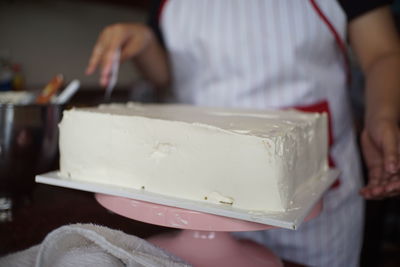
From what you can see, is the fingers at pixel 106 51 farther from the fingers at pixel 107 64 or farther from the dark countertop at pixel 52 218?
A: the dark countertop at pixel 52 218

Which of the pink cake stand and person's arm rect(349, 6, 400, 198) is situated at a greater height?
person's arm rect(349, 6, 400, 198)

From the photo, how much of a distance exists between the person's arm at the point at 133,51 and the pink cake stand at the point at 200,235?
1.04 ft

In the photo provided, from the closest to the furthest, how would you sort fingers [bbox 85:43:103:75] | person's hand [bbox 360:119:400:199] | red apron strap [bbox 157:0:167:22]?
person's hand [bbox 360:119:400:199] < fingers [bbox 85:43:103:75] < red apron strap [bbox 157:0:167:22]

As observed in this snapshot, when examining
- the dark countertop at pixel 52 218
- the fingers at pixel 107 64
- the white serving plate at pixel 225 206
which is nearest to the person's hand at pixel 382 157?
the white serving plate at pixel 225 206

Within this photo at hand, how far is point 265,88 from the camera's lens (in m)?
0.95

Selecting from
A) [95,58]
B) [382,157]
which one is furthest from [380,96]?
[95,58]

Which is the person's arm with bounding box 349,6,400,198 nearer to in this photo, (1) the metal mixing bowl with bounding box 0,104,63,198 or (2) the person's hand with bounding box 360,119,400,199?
(2) the person's hand with bounding box 360,119,400,199

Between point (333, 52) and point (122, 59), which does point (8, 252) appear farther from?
point (333, 52)

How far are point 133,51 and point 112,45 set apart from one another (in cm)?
11

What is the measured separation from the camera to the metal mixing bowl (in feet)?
1.99

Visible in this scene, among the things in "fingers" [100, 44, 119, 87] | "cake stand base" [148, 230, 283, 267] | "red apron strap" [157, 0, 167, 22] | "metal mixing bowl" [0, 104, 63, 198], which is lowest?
"cake stand base" [148, 230, 283, 267]

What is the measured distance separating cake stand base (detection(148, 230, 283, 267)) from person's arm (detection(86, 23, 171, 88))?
35 cm

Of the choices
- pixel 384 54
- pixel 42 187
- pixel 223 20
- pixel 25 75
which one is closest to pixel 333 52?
pixel 384 54

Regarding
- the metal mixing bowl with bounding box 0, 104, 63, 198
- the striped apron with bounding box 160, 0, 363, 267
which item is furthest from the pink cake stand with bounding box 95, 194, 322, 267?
the striped apron with bounding box 160, 0, 363, 267
